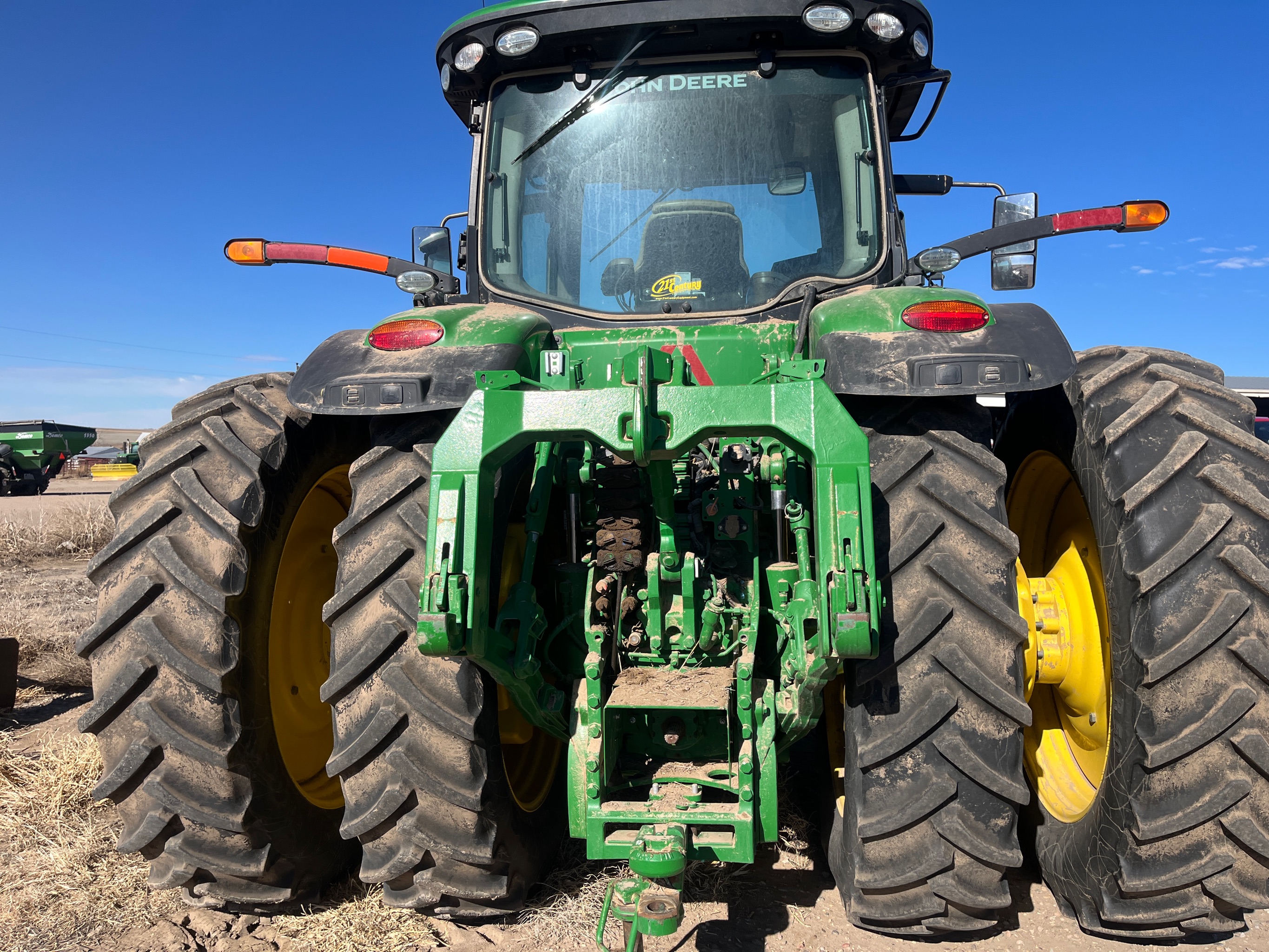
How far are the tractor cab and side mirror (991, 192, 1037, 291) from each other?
1.57 ft

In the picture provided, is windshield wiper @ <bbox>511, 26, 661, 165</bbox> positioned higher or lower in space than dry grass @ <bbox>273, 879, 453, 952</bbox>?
higher

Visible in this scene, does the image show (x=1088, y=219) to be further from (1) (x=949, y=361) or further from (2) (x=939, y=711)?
(2) (x=939, y=711)

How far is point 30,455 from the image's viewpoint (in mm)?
20562

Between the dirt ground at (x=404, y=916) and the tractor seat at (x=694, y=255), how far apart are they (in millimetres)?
1862

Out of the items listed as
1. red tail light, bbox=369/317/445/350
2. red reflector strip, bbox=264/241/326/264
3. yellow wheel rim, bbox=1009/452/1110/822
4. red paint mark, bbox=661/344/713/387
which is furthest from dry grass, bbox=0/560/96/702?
yellow wheel rim, bbox=1009/452/1110/822

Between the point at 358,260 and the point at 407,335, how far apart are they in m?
1.03

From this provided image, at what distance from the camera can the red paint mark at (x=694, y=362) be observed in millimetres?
2629

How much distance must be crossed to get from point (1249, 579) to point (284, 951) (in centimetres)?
270

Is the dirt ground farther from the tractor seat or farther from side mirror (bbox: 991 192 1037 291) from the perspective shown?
side mirror (bbox: 991 192 1037 291)

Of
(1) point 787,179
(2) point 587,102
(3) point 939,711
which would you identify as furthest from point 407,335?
(3) point 939,711

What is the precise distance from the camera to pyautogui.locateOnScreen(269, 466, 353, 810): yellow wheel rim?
9.01ft

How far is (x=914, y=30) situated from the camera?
309cm

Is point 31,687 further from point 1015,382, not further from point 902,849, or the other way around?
point 1015,382

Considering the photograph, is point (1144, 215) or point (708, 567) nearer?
A: point (708, 567)
